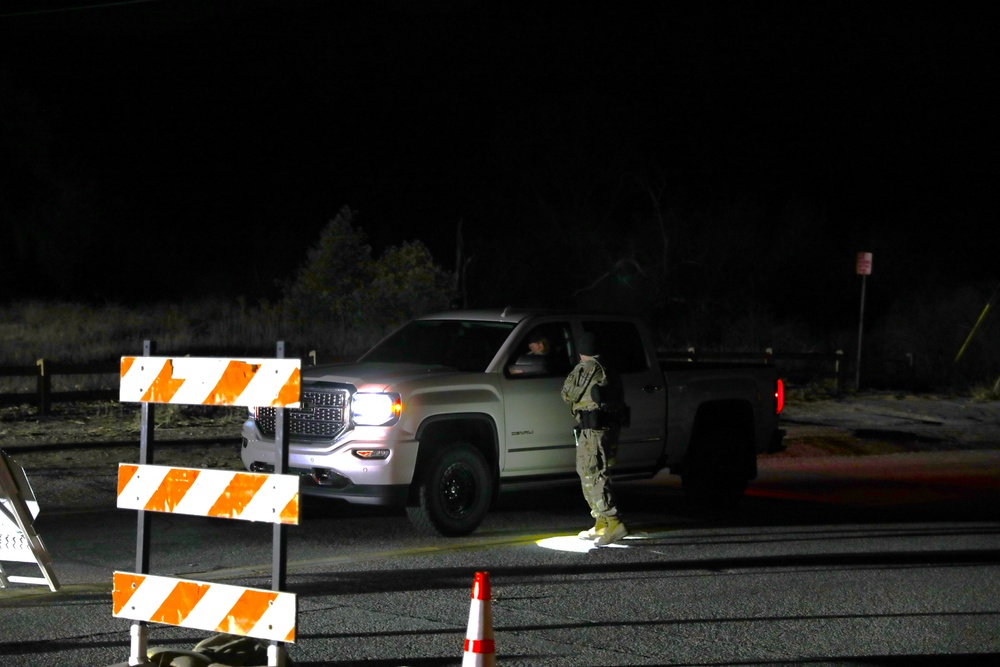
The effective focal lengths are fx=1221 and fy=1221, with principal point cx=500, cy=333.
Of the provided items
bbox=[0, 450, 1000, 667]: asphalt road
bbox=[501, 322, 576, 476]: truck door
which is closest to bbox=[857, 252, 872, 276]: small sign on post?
bbox=[0, 450, 1000, 667]: asphalt road

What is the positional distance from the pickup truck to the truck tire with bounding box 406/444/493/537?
11 millimetres

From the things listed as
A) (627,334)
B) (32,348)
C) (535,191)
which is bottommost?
(32,348)

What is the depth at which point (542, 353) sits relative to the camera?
35.7 feet

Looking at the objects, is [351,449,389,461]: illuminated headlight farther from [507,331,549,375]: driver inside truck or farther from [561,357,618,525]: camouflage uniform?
[561,357,618,525]: camouflage uniform

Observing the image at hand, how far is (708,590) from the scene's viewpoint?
328 inches

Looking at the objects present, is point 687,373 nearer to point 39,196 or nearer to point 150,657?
point 150,657

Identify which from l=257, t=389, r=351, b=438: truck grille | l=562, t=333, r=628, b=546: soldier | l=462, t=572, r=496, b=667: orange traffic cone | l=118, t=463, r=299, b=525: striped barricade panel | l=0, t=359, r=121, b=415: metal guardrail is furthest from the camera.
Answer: l=0, t=359, r=121, b=415: metal guardrail

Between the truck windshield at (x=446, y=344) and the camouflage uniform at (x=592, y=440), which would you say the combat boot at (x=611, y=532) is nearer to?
the camouflage uniform at (x=592, y=440)

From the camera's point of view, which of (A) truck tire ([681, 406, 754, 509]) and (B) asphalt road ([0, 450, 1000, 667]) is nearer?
(B) asphalt road ([0, 450, 1000, 667])

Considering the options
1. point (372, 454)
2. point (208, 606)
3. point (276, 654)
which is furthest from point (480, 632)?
point (372, 454)

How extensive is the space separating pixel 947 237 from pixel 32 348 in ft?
138

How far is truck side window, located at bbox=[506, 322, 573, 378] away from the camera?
1052cm

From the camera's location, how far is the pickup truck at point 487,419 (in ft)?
32.2

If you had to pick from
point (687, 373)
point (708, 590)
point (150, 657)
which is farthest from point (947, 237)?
point (150, 657)
